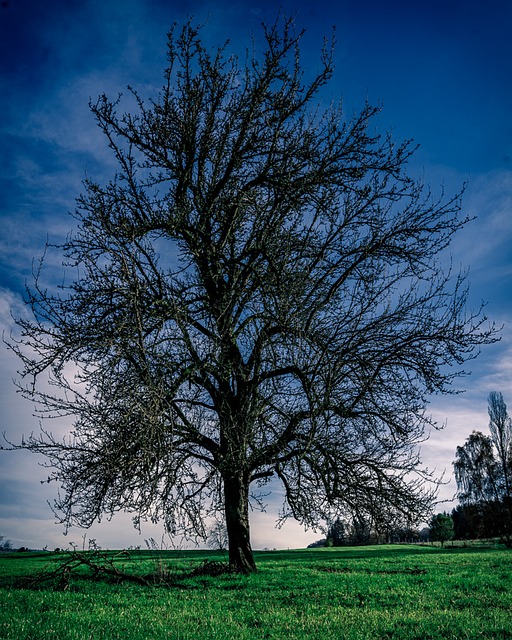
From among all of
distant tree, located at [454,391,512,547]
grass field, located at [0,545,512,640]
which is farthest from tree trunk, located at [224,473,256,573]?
distant tree, located at [454,391,512,547]

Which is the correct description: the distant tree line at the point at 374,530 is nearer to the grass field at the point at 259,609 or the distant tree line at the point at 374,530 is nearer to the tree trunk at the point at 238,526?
the grass field at the point at 259,609

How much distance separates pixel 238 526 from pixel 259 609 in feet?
13.4

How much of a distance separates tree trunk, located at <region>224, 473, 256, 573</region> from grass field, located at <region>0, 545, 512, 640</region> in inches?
22.8

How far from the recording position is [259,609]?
23.4 ft

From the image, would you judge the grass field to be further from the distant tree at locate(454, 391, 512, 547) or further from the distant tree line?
the distant tree at locate(454, 391, 512, 547)

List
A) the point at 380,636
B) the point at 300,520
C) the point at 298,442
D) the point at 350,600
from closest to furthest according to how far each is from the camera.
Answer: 1. the point at 380,636
2. the point at 350,600
3. the point at 298,442
4. the point at 300,520

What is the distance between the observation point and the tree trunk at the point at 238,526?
11188mm

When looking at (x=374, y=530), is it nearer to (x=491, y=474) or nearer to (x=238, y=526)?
(x=238, y=526)

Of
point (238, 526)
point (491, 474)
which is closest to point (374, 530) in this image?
point (238, 526)

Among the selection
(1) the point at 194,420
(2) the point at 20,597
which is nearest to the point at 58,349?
(1) the point at 194,420

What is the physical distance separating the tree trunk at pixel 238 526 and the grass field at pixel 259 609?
1.90 feet

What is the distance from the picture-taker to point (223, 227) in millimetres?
11547

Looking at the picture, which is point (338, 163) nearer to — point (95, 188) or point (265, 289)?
point (265, 289)

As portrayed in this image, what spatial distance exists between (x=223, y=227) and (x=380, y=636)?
340 inches
